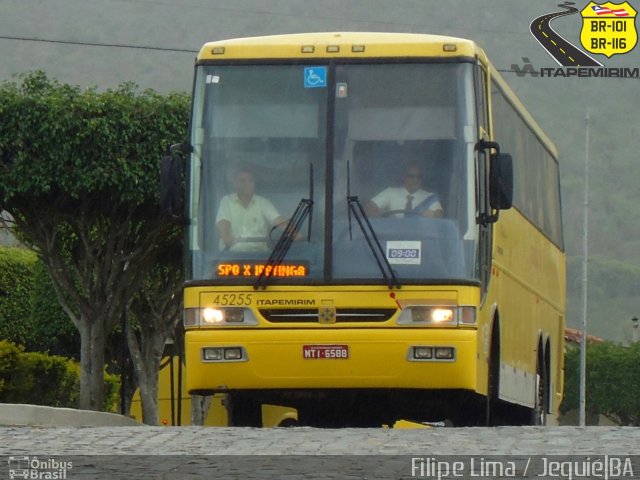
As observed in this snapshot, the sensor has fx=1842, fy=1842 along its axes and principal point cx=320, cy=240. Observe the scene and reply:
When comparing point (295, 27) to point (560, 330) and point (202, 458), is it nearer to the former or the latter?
point (560, 330)

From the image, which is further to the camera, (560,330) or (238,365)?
(560,330)

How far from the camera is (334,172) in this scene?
15.9m

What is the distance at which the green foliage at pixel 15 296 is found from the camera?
46938 millimetres

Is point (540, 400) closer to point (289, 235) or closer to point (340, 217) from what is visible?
point (340, 217)

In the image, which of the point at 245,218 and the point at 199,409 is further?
the point at 199,409

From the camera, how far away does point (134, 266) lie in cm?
3322

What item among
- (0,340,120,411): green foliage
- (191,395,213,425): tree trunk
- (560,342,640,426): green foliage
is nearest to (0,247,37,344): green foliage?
(191,395,213,425): tree trunk

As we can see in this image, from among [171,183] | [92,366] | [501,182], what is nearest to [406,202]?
[501,182]

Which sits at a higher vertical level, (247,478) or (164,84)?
(164,84)

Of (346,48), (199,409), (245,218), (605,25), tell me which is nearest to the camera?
(245,218)

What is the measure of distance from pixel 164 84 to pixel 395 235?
15240cm

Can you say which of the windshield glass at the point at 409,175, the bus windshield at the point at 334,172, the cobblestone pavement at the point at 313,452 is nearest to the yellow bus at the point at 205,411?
the bus windshield at the point at 334,172

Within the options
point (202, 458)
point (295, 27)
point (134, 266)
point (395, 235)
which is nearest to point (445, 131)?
point (395, 235)

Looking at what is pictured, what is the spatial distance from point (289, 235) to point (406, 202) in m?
1.04
